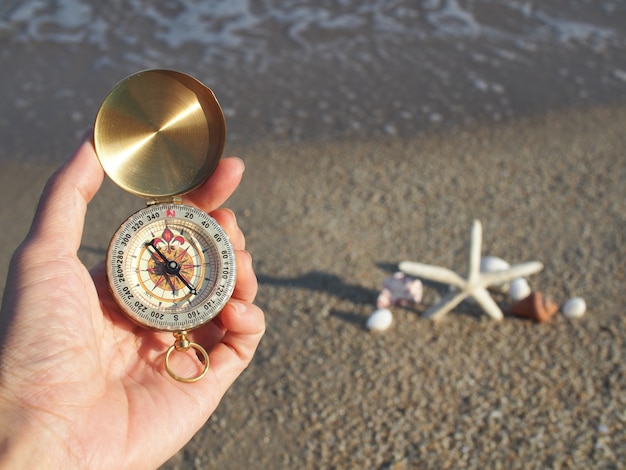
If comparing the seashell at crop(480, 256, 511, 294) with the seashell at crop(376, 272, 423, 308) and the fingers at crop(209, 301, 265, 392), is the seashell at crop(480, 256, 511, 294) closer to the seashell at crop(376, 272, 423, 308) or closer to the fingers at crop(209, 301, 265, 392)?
the seashell at crop(376, 272, 423, 308)

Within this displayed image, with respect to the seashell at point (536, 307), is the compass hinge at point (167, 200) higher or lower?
higher

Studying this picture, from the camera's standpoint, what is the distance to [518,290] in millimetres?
5266

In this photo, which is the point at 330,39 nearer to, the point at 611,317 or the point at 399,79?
the point at 399,79

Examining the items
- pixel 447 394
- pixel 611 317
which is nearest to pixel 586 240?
pixel 611 317

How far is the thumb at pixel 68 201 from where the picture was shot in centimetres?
297

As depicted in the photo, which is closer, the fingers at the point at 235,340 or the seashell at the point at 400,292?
the fingers at the point at 235,340

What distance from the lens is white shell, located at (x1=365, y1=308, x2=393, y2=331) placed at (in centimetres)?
507

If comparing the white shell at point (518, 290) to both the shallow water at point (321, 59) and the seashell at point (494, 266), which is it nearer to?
the seashell at point (494, 266)

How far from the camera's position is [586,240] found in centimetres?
592

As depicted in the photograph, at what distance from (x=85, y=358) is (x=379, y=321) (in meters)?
2.59

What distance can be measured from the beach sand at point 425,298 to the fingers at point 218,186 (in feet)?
5.66

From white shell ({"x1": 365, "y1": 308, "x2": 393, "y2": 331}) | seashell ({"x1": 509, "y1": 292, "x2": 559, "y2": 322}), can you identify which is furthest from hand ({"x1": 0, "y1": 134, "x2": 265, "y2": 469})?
seashell ({"x1": 509, "y1": 292, "x2": 559, "y2": 322})

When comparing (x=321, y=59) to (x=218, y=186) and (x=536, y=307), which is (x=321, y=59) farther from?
(x=218, y=186)

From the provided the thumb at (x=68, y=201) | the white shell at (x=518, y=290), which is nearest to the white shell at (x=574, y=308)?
the white shell at (x=518, y=290)
